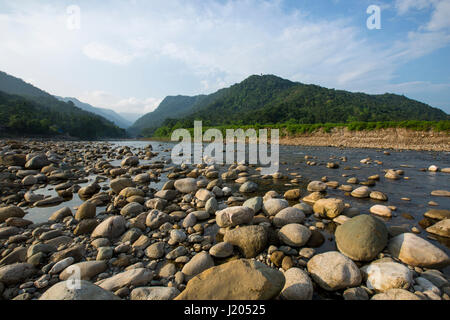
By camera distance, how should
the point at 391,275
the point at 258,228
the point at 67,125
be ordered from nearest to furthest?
the point at 391,275 → the point at 258,228 → the point at 67,125

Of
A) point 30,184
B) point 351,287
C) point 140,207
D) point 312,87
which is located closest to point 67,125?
point 30,184

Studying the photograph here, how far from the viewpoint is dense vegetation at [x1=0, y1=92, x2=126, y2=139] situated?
48981 mm

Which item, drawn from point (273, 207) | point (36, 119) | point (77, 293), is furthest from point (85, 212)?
point (36, 119)

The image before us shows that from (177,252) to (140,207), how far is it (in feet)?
7.64

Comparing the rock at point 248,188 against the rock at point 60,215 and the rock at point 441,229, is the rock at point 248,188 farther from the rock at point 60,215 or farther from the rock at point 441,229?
the rock at point 60,215

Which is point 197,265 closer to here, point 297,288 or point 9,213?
point 297,288

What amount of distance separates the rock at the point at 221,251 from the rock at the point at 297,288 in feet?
3.57

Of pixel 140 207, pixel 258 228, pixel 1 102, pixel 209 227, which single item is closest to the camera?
pixel 258 228

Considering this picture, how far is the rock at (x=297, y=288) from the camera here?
2.30 m

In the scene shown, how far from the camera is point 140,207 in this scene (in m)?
5.05

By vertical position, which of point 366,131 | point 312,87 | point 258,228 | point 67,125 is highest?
point 312,87

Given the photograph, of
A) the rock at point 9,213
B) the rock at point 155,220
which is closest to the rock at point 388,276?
the rock at point 155,220

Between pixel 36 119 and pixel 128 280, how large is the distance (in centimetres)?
7814
